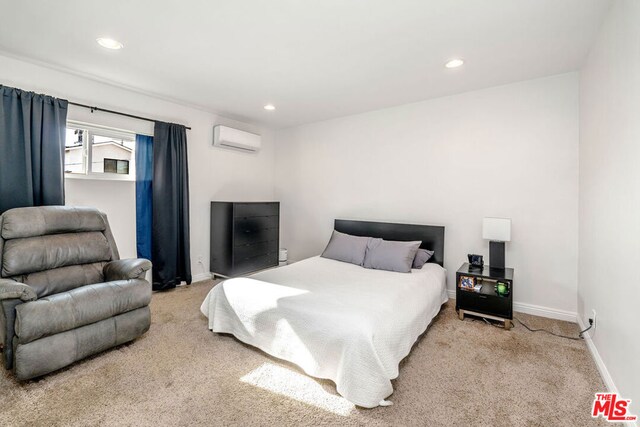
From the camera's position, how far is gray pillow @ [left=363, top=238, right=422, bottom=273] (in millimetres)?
3121

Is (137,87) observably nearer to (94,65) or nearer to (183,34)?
(94,65)

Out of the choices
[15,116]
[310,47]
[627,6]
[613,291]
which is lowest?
[613,291]

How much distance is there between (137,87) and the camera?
334 centimetres

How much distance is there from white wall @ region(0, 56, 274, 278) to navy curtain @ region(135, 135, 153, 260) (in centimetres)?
7

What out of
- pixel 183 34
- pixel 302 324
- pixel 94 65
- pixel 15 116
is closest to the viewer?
pixel 302 324

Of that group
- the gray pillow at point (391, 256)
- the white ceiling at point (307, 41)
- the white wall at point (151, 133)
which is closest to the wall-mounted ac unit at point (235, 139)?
the white wall at point (151, 133)

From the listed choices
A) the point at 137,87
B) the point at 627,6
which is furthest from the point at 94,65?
the point at 627,6

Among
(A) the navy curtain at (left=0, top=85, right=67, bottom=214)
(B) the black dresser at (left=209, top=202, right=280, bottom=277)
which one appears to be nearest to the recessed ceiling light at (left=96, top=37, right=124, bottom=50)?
(A) the navy curtain at (left=0, top=85, right=67, bottom=214)

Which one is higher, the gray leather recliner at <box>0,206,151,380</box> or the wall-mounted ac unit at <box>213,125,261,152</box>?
the wall-mounted ac unit at <box>213,125,261,152</box>

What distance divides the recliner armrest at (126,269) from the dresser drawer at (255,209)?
160cm

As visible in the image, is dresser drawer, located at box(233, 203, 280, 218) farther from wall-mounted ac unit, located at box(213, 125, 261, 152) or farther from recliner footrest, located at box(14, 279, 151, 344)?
recliner footrest, located at box(14, 279, 151, 344)

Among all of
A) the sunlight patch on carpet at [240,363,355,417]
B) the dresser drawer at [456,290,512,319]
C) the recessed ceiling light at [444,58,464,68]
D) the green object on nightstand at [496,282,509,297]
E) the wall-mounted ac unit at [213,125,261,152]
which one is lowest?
the sunlight patch on carpet at [240,363,355,417]

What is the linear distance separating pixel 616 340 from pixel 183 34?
3.60m

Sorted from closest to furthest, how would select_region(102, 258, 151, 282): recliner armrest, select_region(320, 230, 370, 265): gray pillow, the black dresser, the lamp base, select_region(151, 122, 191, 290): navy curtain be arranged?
select_region(102, 258, 151, 282): recliner armrest → the lamp base → select_region(320, 230, 370, 265): gray pillow → select_region(151, 122, 191, 290): navy curtain → the black dresser
